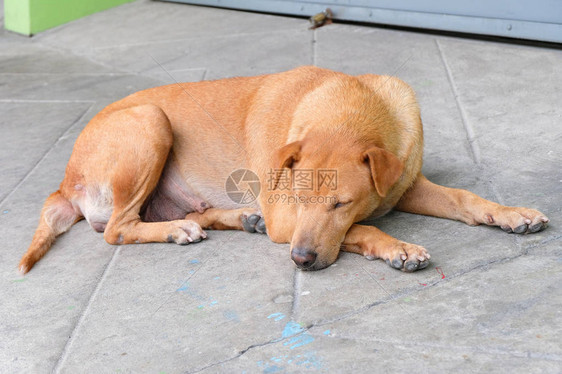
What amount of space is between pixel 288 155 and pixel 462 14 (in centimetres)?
462

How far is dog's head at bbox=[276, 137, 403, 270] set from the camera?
358 cm

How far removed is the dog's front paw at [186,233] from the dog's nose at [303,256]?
89cm

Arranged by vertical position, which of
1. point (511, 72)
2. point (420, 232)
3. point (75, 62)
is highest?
point (511, 72)

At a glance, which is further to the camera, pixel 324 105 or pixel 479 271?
pixel 324 105

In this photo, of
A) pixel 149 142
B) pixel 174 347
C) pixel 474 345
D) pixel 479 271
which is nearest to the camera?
pixel 474 345

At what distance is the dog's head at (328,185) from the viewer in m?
3.58

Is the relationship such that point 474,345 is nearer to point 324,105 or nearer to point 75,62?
point 324,105

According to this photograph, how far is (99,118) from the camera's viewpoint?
4.66 meters

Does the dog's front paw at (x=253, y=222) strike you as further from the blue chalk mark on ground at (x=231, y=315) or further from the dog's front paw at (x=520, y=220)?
the dog's front paw at (x=520, y=220)

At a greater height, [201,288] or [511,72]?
[511,72]

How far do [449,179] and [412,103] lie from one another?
0.83 meters

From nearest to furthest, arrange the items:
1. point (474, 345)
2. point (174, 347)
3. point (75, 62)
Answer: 1. point (474, 345)
2. point (174, 347)
3. point (75, 62)

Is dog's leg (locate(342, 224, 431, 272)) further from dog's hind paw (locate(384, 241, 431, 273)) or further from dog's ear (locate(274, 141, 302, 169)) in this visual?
dog's ear (locate(274, 141, 302, 169))

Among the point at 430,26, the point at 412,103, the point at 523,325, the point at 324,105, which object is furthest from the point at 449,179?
the point at 430,26
